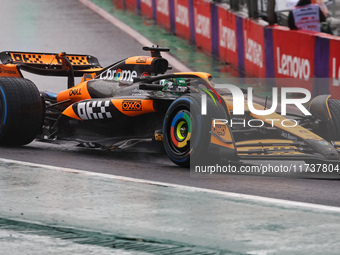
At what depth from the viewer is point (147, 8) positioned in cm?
2398

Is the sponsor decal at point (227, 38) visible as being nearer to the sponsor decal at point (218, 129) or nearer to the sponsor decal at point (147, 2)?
the sponsor decal at point (147, 2)

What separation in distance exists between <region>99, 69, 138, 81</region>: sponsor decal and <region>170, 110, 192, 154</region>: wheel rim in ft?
4.73

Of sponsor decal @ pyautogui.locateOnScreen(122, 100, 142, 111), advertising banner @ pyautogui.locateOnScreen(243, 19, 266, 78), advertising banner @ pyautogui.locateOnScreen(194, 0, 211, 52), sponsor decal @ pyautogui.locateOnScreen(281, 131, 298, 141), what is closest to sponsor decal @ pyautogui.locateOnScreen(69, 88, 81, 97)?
sponsor decal @ pyautogui.locateOnScreen(122, 100, 142, 111)

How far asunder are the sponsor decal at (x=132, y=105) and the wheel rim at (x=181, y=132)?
2.06ft

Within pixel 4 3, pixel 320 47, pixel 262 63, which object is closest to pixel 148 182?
pixel 320 47

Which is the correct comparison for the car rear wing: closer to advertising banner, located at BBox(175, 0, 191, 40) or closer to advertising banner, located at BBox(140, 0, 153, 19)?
advertising banner, located at BBox(175, 0, 191, 40)

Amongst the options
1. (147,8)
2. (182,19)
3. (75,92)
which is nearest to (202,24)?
(182,19)

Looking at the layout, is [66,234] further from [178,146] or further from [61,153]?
[61,153]

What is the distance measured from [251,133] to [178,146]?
69 centimetres

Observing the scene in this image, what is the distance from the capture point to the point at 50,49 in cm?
2000

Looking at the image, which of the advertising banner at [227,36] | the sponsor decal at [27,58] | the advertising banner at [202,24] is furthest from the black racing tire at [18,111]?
the advertising banner at [202,24]

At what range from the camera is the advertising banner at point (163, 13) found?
71.7 feet

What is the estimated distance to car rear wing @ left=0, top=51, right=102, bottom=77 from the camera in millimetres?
9523

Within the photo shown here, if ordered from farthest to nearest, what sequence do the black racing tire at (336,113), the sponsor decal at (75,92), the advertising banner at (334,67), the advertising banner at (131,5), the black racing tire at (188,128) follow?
the advertising banner at (131,5) → the advertising banner at (334,67) → the sponsor decal at (75,92) → the black racing tire at (336,113) → the black racing tire at (188,128)
